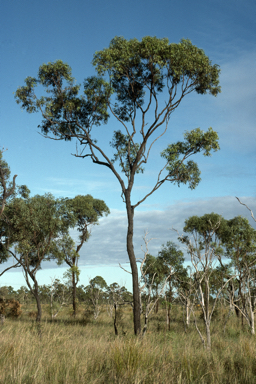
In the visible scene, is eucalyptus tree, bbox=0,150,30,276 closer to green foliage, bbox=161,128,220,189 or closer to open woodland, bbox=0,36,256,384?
open woodland, bbox=0,36,256,384

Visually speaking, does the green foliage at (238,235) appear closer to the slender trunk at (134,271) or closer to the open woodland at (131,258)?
the open woodland at (131,258)

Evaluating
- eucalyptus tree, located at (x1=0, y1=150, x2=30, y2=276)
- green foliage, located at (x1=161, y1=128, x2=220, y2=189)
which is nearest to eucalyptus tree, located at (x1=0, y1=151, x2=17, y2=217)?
eucalyptus tree, located at (x1=0, y1=150, x2=30, y2=276)

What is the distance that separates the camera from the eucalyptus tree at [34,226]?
2158 cm

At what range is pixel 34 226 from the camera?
2167cm

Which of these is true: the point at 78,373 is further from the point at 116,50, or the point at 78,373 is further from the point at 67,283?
the point at 67,283

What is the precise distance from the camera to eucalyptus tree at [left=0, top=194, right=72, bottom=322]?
70.8 ft

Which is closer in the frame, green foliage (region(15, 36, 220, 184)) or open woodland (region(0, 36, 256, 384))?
open woodland (region(0, 36, 256, 384))

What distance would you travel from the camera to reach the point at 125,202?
14.3 metres

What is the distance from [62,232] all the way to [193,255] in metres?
16.0

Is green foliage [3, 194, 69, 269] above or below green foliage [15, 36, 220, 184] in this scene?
below

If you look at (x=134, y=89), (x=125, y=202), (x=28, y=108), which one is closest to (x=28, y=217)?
(x=28, y=108)

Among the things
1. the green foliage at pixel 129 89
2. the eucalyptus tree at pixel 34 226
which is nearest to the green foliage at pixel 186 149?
the green foliage at pixel 129 89

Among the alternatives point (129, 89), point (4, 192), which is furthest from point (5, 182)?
point (129, 89)

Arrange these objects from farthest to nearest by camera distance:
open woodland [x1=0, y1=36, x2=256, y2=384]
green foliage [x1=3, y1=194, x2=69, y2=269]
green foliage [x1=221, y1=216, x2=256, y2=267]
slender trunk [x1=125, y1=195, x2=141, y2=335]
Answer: green foliage [x1=221, y1=216, x2=256, y2=267] → green foliage [x1=3, y1=194, x2=69, y2=269] → slender trunk [x1=125, y1=195, x2=141, y2=335] → open woodland [x1=0, y1=36, x2=256, y2=384]
